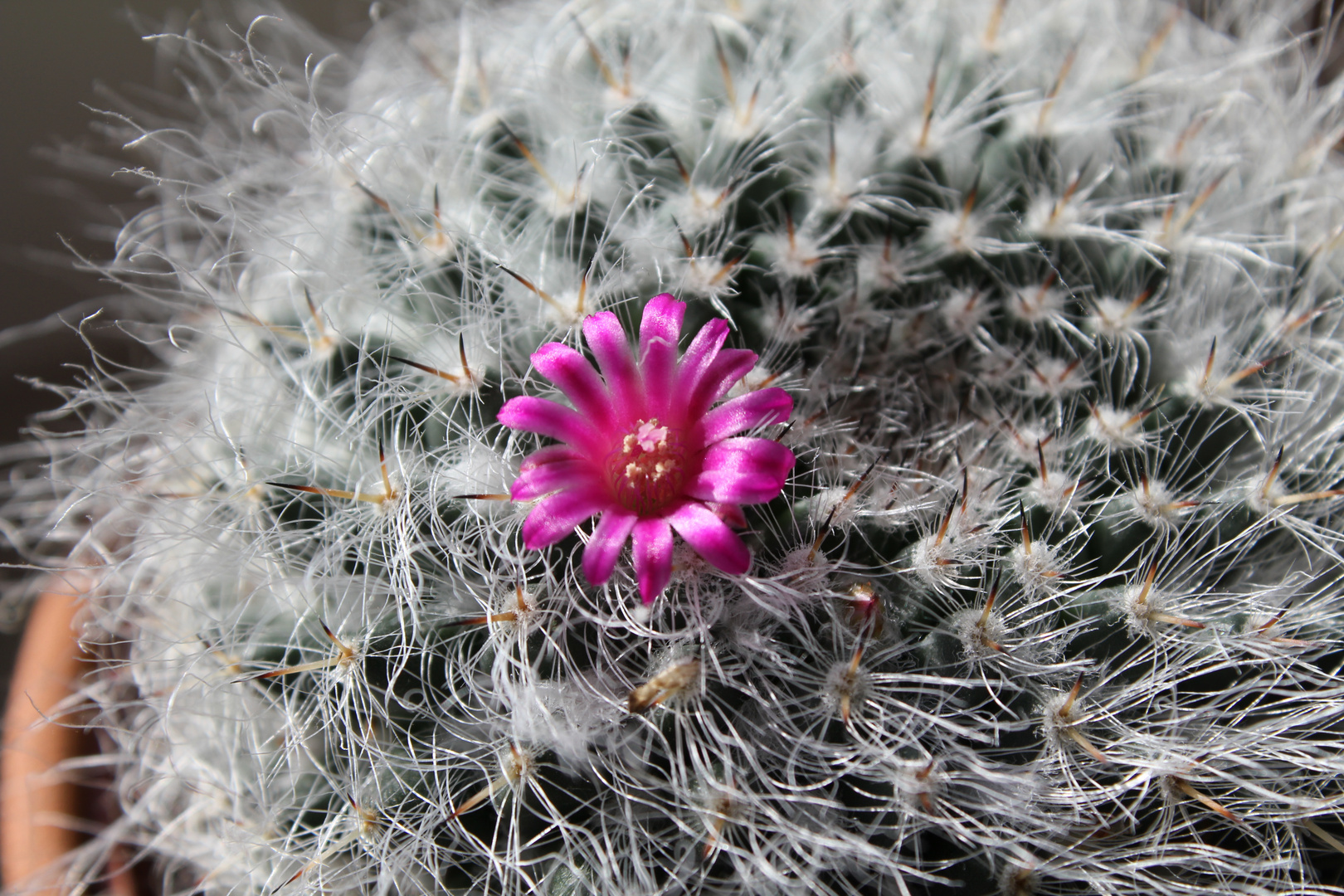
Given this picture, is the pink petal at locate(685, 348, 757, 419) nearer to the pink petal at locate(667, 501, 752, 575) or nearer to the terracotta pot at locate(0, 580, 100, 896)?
the pink petal at locate(667, 501, 752, 575)

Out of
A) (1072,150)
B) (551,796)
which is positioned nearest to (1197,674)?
(551,796)

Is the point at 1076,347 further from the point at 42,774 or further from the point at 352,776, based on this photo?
the point at 42,774

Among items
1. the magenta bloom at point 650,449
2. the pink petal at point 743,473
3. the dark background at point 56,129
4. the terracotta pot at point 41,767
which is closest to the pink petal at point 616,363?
the magenta bloom at point 650,449

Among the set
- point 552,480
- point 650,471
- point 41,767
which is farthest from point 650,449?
point 41,767

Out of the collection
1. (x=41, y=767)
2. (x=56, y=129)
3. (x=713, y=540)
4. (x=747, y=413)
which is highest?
A: (x=56, y=129)

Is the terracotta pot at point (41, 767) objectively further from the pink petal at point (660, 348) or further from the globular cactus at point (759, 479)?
the pink petal at point (660, 348)

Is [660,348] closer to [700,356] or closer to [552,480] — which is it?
[700,356]

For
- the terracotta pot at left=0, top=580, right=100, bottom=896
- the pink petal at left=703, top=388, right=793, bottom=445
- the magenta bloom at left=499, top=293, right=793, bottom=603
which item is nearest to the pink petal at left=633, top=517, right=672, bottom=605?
the magenta bloom at left=499, top=293, right=793, bottom=603
